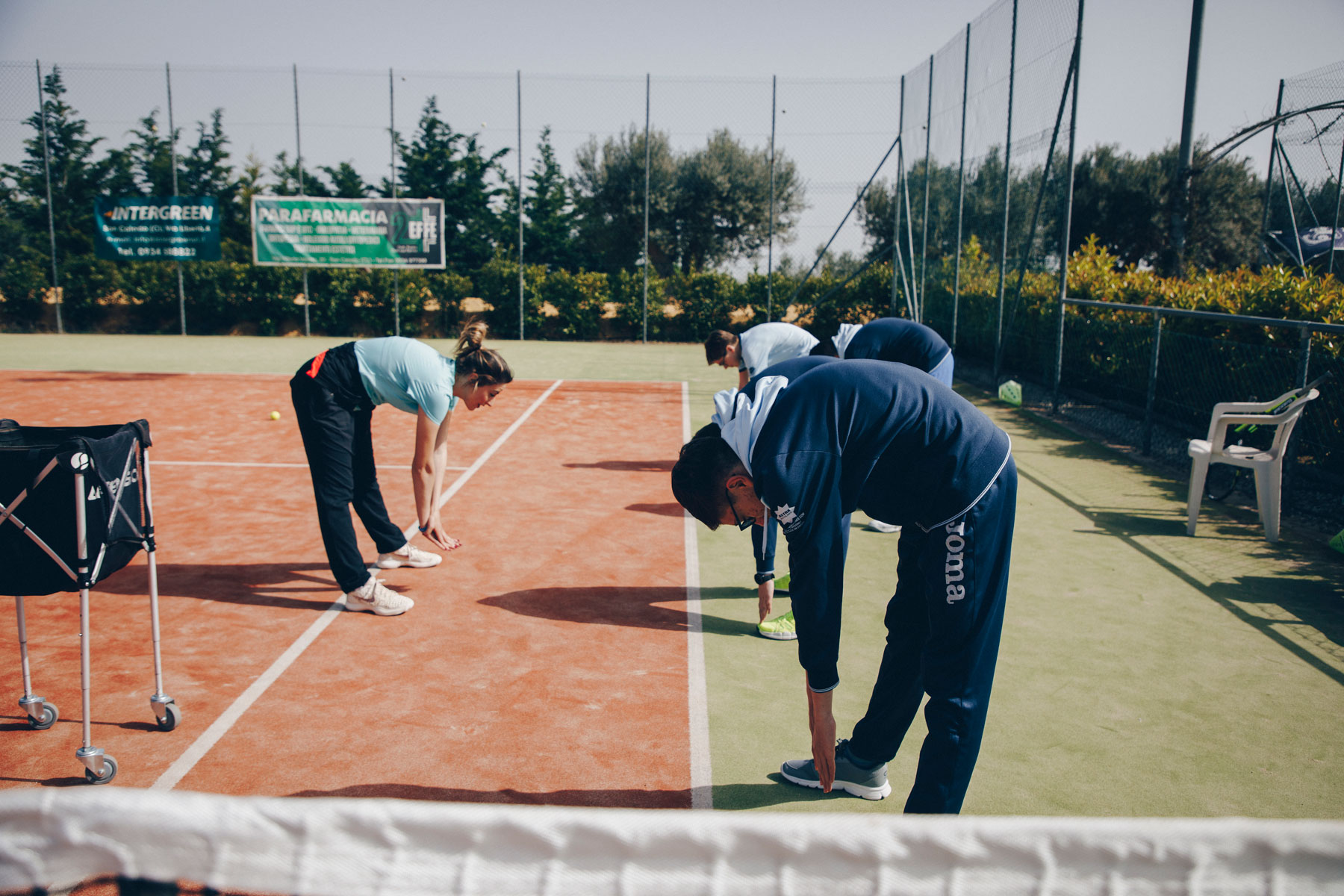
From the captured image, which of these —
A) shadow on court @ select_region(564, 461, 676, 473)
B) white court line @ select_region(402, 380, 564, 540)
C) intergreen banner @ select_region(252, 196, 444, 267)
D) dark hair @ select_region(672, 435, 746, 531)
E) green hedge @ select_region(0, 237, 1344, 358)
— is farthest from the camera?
green hedge @ select_region(0, 237, 1344, 358)

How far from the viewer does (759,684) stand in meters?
4.13

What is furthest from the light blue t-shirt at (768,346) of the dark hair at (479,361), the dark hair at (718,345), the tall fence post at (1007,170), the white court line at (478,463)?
the tall fence post at (1007,170)

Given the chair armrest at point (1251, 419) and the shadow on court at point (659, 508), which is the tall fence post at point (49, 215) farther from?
the chair armrest at point (1251, 419)

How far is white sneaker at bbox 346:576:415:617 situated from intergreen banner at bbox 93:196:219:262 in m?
19.2

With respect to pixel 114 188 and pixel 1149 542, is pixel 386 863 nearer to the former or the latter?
pixel 1149 542

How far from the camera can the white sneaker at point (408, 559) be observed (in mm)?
5633

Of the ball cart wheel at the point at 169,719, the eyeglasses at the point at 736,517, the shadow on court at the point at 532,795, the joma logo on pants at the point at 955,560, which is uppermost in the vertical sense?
the eyeglasses at the point at 736,517

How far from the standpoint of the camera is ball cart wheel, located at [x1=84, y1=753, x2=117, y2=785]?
10.5 ft

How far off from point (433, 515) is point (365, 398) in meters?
0.75

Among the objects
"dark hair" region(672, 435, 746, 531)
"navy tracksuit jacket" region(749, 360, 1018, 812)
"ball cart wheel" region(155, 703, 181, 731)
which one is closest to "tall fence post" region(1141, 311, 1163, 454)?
"navy tracksuit jacket" region(749, 360, 1018, 812)

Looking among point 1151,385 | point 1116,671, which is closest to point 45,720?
point 1116,671

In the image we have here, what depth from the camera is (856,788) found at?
323 centimetres

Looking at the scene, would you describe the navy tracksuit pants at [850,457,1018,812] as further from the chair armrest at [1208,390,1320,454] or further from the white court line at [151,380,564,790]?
the chair armrest at [1208,390,1320,454]

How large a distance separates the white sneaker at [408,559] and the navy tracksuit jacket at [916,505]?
3797 mm
